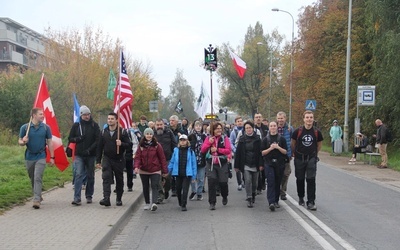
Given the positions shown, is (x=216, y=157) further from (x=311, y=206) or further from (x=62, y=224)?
(x=62, y=224)

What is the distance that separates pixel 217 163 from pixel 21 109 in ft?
62.8

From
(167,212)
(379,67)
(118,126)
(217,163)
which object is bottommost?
(167,212)

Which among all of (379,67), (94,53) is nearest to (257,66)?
(94,53)

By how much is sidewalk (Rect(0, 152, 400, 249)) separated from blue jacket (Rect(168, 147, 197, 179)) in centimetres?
114

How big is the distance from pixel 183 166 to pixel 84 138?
2139 millimetres

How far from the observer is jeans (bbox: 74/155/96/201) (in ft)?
36.1

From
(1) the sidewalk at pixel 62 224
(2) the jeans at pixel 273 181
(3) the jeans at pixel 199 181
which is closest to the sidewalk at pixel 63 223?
(1) the sidewalk at pixel 62 224

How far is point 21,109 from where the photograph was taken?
27.8 metres

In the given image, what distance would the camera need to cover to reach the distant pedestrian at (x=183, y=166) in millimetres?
11359

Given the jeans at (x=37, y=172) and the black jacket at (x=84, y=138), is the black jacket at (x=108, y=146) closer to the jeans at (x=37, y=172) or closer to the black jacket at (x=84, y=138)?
the black jacket at (x=84, y=138)

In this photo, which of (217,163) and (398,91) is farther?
(398,91)

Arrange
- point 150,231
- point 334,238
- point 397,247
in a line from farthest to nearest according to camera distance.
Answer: point 150,231 → point 334,238 → point 397,247

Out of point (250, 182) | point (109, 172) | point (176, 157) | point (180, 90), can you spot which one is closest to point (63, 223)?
point (109, 172)

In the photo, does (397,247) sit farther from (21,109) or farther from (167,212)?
(21,109)
